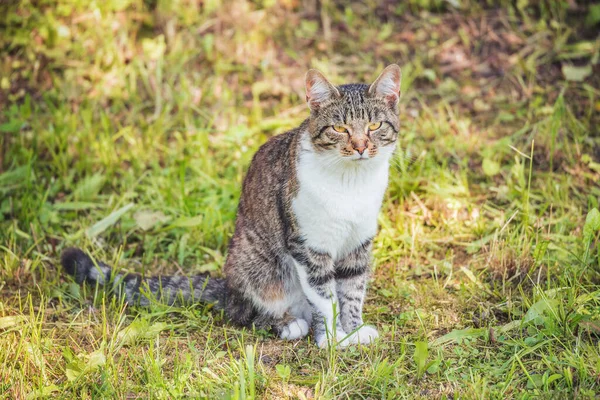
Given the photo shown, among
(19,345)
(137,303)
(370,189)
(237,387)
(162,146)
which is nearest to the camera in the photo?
(237,387)

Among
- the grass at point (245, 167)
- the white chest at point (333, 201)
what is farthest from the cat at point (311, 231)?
the grass at point (245, 167)

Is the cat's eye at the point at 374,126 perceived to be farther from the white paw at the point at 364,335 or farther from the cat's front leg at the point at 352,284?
the white paw at the point at 364,335

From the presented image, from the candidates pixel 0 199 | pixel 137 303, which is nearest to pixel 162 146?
pixel 0 199

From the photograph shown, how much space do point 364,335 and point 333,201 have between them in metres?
0.68

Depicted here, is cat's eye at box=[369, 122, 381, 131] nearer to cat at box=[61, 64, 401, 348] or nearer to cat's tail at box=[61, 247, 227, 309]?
cat at box=[61, 64, 401, 348]

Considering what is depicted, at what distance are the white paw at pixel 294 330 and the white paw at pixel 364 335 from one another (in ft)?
0.97

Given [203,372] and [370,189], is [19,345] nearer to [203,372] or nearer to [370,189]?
[203,372]

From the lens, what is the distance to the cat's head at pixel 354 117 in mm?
3090

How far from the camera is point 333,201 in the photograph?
312 centimetres

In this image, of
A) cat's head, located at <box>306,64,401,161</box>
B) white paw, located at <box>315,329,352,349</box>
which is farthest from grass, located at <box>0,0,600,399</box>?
cat's head, located at <box>306,64,401,161</box>

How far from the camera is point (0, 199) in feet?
14.3

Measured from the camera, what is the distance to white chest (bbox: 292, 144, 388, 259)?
3.12m

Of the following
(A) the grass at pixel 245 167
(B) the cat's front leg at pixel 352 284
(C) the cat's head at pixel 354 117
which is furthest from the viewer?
(B) the cat's front leg at pixel 352 284

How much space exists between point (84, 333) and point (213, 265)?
91 centimetres
